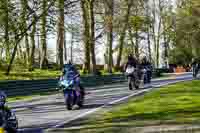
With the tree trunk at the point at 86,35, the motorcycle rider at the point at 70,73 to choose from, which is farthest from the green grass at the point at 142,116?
the tree trunk at the point at 86,35

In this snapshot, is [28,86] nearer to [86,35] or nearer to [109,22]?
[86,35]

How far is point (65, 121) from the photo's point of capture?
14383mm

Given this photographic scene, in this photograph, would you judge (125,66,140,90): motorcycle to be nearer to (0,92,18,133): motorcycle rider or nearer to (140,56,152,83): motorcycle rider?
(140,56,152,83): motorcycle rider

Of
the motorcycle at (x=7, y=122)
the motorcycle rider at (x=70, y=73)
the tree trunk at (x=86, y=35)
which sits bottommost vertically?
the motorcycle at (x=7, y=122)

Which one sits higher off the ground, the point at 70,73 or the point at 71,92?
the point at 70,73

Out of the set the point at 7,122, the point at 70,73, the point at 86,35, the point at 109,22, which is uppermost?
the point at 109,22

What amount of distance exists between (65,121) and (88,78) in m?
22.5

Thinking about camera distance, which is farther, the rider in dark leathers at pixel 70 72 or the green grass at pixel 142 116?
the rider in dark leathers at pixel 70 72

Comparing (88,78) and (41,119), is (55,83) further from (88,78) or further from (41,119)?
(41,119)

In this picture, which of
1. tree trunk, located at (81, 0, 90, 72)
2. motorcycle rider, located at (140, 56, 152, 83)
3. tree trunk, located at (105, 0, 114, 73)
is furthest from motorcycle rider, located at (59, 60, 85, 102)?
tree trunk, located at (105, 0, 114, 73)

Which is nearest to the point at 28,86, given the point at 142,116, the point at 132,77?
the point at 132,77

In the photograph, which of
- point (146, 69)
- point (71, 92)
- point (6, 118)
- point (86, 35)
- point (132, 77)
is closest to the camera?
point (6, 118)

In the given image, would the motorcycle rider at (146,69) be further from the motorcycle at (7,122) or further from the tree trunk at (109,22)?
the motorcycle at (7,122)

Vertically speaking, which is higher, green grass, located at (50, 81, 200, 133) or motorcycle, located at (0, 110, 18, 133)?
motorcycle, located at (0, 110, 18, 133)
